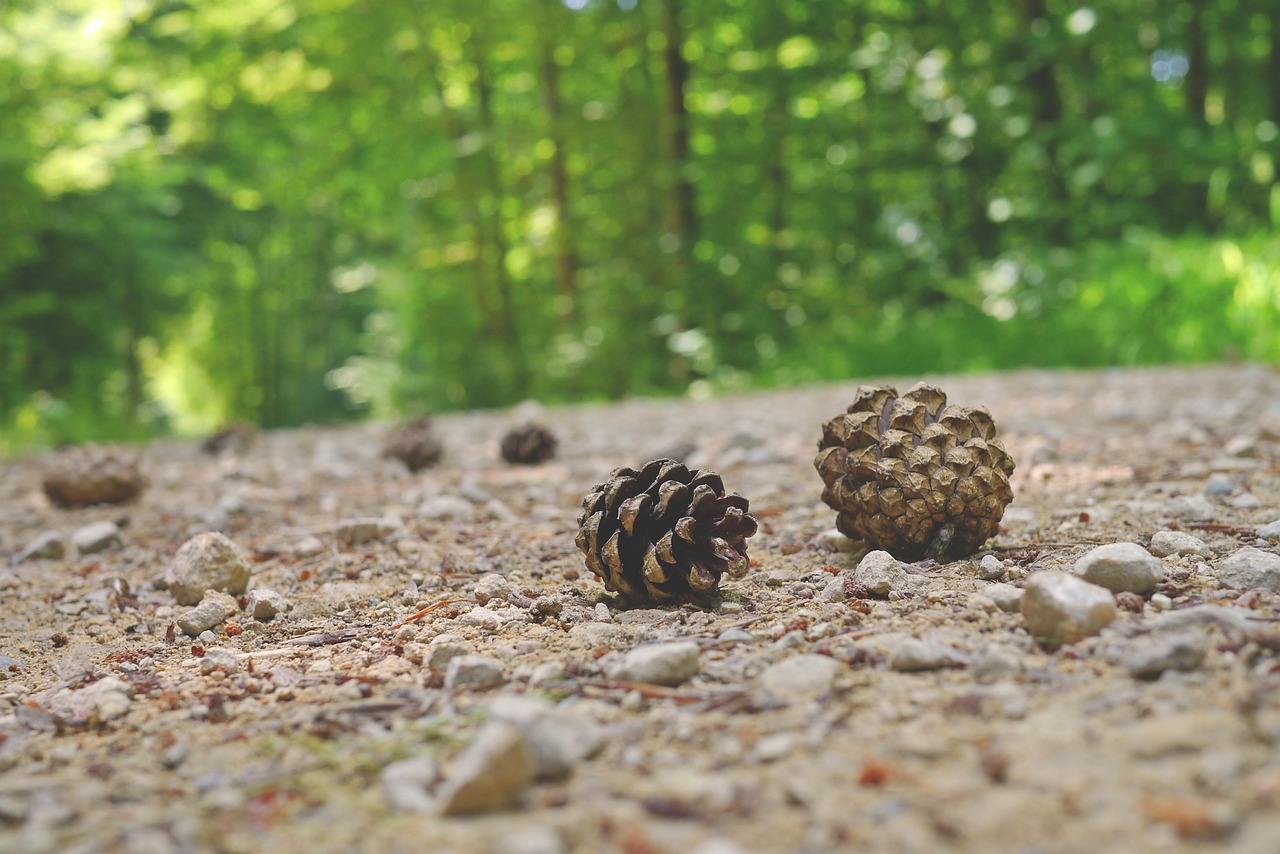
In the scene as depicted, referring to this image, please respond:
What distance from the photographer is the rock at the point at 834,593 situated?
5.56ft

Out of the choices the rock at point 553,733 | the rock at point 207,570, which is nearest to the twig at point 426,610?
the rock at point 207,570

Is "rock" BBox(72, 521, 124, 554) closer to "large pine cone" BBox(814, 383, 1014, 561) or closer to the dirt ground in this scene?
the dirt ground

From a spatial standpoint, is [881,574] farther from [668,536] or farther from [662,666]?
[662,666]

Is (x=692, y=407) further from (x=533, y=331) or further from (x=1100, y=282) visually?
(x=533, y=331)

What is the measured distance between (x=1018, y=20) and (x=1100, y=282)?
10.8ft

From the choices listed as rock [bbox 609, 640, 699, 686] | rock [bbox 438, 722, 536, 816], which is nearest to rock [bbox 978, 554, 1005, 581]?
rock [bbox 609, 640, 699, 686]

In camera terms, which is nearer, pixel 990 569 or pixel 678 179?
Answer: pixel 990 569

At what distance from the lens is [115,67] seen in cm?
1034

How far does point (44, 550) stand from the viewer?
2600mm

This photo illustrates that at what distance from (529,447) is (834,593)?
2.34m

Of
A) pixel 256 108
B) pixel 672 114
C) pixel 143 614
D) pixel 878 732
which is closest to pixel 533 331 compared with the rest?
pixel 672 114

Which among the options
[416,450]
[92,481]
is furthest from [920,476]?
[92,481]

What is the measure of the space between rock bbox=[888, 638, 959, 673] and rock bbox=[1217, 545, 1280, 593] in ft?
1.97

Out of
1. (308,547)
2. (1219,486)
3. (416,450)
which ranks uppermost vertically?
(416,450)
